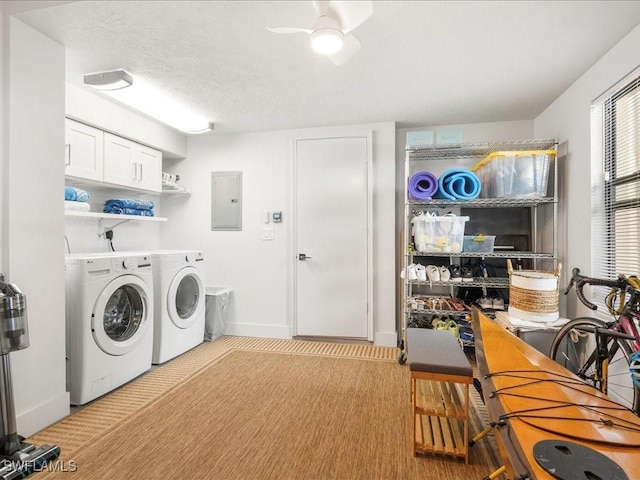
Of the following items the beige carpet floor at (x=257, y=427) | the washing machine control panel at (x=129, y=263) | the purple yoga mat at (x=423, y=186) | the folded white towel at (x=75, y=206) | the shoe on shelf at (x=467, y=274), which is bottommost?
the beige carpet floor at (x=257, y=427)

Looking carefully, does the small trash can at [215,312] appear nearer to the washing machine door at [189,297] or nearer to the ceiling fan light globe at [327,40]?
the washing machine door at [189,297]

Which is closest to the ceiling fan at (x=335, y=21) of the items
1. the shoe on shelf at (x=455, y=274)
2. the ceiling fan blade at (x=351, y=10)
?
the ceiling fan blade at (x=351, y=10)

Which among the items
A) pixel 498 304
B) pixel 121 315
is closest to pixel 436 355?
pixel 498 304

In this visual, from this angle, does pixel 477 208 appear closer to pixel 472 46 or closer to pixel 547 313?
pixel 547 313

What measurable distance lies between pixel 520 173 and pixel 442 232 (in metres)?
0.82

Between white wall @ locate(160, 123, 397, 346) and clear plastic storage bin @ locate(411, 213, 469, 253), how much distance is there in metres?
0.53

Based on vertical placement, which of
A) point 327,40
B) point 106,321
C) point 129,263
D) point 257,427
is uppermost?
point 327,40

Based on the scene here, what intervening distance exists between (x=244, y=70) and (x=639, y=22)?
2.40 metres

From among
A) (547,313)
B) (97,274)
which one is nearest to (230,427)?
(97,274)

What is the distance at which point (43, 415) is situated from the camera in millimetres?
1856

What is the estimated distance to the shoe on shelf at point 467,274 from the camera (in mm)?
2896

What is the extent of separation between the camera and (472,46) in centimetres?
197

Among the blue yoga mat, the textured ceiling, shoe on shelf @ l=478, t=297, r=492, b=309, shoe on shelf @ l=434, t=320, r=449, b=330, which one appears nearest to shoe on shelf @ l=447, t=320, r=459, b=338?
shoe on shelf @ l=434, t=320, r=449, b=330

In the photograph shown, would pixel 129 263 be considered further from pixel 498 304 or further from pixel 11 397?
pixel 498 304
